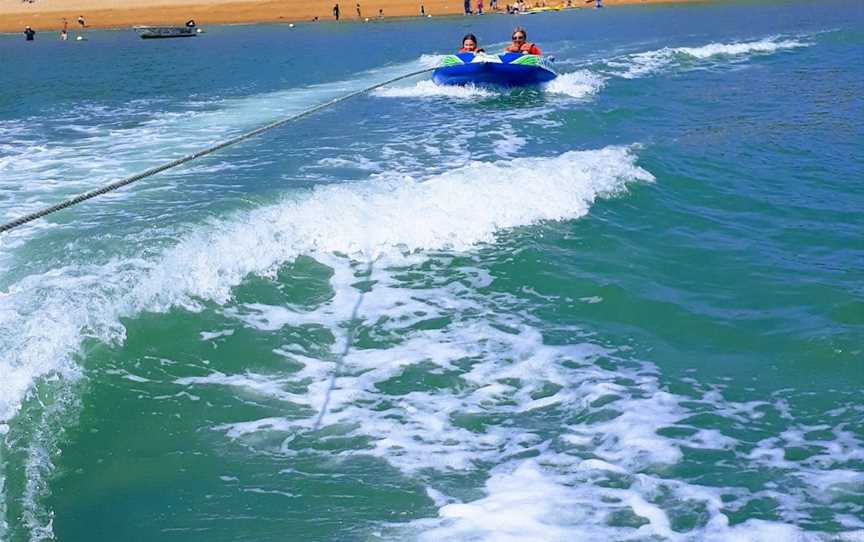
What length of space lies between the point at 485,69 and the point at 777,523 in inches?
635

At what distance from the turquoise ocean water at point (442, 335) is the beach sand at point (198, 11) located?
48264 mm

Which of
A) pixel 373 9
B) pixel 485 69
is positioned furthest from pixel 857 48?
pixel 373 9

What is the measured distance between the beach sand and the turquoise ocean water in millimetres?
48264

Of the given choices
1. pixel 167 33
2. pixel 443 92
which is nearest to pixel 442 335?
pixel 443 92

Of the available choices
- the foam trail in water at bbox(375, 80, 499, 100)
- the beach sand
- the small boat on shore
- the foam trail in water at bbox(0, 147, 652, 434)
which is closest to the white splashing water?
the foam trail in water at bbox(375, 80, 499, 100)

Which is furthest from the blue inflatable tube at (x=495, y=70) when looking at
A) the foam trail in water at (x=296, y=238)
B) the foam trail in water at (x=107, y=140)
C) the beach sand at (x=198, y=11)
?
the beach sand at (x=198, y=11)

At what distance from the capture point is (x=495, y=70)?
1927 cm

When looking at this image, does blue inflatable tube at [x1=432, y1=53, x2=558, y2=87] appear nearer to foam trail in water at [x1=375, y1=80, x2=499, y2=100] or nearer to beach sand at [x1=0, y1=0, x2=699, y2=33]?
foam trail in water at [x1=375, y1=80, x2=499, y2=100]

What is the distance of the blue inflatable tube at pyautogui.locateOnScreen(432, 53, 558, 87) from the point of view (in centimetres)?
1917

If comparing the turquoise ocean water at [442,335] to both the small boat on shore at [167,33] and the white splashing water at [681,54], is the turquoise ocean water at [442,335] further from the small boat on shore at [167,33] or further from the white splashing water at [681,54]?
the small boat on shore at [167,33]

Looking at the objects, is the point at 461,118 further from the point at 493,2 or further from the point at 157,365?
the point at 493,2

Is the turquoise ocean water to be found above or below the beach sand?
below

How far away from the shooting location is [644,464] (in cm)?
492

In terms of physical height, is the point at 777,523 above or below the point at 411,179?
below
